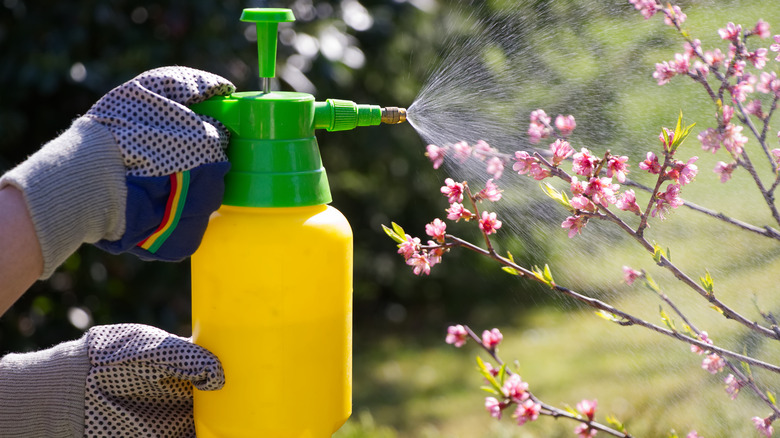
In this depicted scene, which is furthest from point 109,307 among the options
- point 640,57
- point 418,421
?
point 640,57

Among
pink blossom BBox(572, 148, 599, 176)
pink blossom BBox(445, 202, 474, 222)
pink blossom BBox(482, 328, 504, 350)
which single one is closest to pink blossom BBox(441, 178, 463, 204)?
pink blossom BBox(445, 202, 474, 222)

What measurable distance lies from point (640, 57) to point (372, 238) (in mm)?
2683

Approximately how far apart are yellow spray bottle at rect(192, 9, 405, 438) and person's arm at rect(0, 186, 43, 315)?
25cm

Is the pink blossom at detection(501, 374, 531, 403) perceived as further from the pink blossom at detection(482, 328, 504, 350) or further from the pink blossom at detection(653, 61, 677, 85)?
the pink blossom at detection(653, 61, 677, 85)

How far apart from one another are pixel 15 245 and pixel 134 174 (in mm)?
172

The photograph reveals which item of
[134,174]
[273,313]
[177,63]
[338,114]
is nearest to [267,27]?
[338,114]

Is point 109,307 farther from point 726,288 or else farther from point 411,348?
point 726,288

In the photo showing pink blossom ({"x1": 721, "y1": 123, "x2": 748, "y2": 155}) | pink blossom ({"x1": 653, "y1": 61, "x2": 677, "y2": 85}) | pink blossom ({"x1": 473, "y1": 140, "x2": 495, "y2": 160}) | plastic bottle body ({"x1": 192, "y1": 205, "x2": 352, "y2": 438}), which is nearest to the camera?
plastic bottle body ({"x1": 192, "y1": 205, "x2": 352, "y2": 438})

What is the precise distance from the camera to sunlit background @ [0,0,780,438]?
196 cm

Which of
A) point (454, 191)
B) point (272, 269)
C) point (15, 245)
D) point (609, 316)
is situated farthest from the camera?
point (454, 191)

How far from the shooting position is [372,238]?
14.9ft

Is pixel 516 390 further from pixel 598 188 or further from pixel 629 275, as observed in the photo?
pixel 598 188

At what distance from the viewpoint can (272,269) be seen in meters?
1.12

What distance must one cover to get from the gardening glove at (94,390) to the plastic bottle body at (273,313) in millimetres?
102
